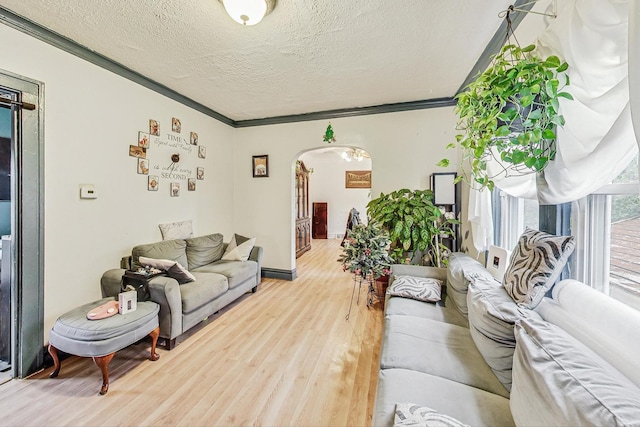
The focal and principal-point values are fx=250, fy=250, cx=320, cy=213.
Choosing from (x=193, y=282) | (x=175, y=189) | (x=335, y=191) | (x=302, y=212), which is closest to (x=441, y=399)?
(x=193, y=282)

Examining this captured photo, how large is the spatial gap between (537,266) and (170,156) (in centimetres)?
361

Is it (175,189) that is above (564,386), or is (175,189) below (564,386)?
above

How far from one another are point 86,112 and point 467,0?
3.17 metres

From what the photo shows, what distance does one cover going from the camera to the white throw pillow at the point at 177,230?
9.76 ft

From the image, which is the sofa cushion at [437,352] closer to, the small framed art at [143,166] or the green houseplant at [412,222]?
the green houseplant at [412,222]

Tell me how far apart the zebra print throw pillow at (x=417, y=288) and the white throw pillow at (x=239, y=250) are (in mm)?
2001

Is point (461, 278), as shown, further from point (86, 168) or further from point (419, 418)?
point (86, 168)

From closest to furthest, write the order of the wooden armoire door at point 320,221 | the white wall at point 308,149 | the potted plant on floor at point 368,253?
the potted plant on floor at point 368,253, the white wall at point 308,149, the wooden armoire door at point 320,221

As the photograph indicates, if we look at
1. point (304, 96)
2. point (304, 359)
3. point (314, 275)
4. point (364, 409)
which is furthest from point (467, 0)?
point (314, 275)

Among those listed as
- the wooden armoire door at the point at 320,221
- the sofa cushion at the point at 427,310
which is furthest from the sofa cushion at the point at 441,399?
the wooden armoire door at the point at 320,221

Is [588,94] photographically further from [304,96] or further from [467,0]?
[304,96]

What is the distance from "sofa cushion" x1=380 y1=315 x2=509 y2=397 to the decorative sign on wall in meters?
2.91

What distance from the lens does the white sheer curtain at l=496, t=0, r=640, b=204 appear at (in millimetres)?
885

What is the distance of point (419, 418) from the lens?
0.87 m
